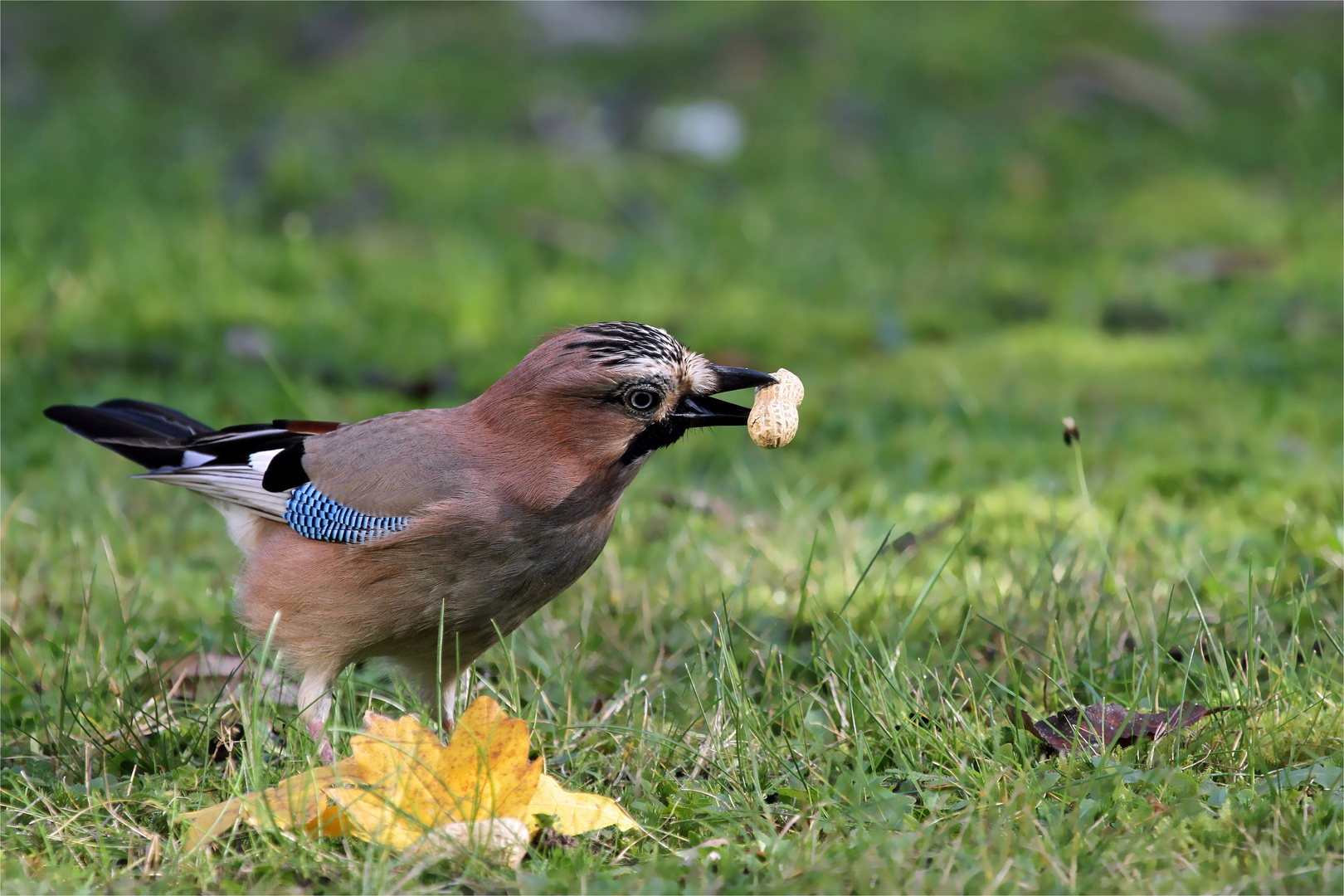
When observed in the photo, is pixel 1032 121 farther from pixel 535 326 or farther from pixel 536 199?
pixel 535 326

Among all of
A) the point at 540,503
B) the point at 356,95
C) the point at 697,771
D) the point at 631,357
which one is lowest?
the point at 697,771

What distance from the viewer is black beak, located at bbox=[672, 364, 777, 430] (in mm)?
3203

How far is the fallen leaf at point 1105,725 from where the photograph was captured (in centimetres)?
276

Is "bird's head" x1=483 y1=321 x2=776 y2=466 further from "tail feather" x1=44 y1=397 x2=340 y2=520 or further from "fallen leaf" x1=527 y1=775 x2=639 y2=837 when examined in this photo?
"fallen leaf" x1=527 y1=775 x2=639 y2=837

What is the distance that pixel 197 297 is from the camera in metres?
6.50

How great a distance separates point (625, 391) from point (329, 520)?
0.83m

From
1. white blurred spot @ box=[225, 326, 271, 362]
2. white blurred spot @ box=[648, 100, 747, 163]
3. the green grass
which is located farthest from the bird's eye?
white blurred spot @ box=[648, 100, 747, 163]

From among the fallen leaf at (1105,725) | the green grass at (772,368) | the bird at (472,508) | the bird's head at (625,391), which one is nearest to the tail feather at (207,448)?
the bird at (472,508)

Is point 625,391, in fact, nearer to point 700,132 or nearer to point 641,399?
point 641,399

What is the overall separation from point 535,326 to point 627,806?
390 centimetres

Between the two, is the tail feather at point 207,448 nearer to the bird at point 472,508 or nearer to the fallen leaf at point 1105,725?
the bird at point 472,508

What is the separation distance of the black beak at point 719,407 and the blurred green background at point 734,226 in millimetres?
1497

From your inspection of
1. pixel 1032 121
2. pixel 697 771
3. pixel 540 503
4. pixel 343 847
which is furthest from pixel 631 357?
pixel 1032 121

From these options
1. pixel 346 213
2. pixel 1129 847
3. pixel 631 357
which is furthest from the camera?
pixel 346 213
